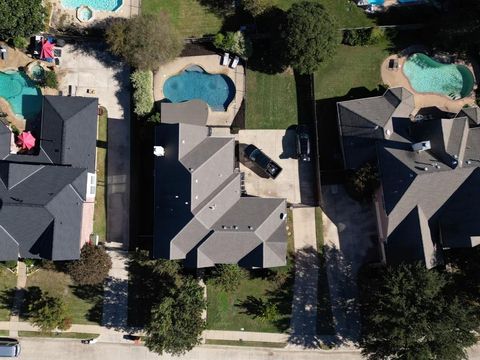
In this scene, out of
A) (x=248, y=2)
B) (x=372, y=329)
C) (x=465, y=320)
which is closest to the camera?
(x=465, y=320)

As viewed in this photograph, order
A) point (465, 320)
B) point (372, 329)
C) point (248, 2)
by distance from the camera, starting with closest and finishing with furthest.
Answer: point (465, 320), point (372, 329), point (248, 2)

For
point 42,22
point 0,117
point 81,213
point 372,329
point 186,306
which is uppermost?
point 42,22

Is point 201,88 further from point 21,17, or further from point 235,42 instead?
point 21,17

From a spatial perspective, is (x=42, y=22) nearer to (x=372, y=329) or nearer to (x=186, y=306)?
(x=186, y=306)

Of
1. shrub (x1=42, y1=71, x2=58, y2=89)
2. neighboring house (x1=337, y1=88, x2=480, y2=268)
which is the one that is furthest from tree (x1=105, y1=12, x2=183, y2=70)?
neighboring house (x1=337, y1=88, x2=480, y2=268)

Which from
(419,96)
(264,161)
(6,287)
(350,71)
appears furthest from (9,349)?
(419,96)

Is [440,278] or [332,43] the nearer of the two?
[440,278]

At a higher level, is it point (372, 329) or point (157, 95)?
point (157, 95)

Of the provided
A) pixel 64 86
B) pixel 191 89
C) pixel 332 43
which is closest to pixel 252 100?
pixel 191 89
